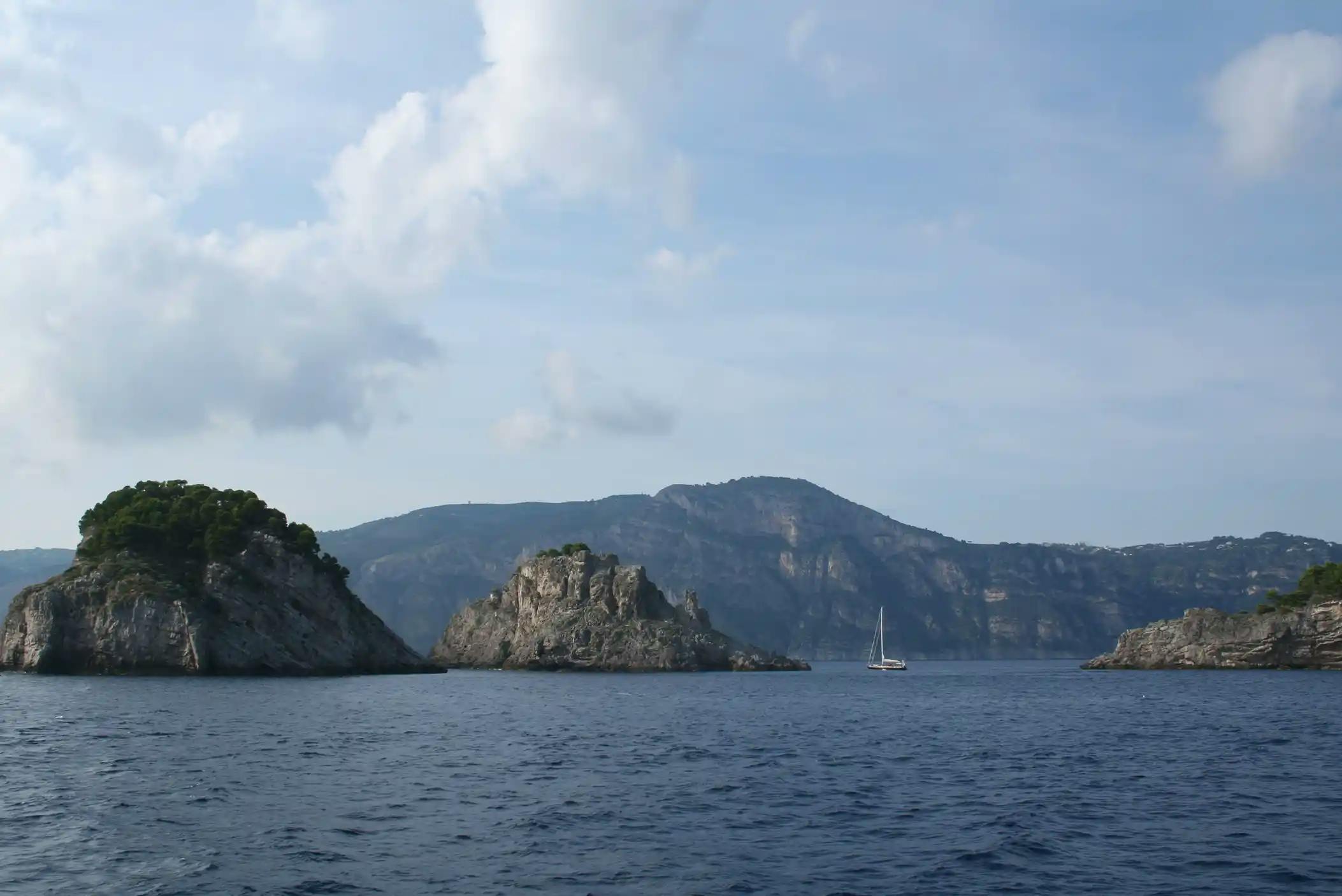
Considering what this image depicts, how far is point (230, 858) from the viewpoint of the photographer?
33.1 meters

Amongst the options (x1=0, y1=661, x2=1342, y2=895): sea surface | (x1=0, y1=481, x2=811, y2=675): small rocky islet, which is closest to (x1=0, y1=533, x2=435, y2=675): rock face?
(x1=0, y1=481, x2=811, y2=675): small rocky islet

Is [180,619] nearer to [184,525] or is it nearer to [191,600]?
[191,600]

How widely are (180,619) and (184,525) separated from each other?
69.3 feet

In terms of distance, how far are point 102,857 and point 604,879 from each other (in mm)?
14510

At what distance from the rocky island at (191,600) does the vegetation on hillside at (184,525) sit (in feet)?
0.64

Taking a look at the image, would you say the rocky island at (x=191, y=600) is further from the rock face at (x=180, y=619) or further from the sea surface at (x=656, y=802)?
the sea surface at (x=656, y=802)

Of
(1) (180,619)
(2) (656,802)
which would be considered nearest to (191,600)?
(1) (180,619)

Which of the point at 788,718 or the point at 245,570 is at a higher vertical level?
the point at 245,570

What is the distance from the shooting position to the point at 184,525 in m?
160

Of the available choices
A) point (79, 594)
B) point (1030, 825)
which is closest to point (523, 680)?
point (79, 594)

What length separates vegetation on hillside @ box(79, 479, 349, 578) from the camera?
157250mm

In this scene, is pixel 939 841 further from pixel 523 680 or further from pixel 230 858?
pixel 523 680

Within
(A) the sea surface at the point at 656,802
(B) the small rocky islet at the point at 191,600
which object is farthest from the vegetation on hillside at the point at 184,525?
(A) the sea surface at the point at 656,802

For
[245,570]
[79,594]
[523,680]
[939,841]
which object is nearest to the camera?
[939,841]
